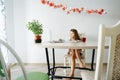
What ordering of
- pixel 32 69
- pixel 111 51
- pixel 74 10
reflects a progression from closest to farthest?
pixel 111 51, pixel 32 69, pixel 74 10

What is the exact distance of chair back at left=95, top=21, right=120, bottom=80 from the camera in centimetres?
91

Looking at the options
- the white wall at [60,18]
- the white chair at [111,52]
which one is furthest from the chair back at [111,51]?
the white wall at [60,18]

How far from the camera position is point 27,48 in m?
3.99

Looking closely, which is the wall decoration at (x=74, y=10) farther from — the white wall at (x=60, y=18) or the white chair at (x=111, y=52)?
the white chair at (x=111, y=52)

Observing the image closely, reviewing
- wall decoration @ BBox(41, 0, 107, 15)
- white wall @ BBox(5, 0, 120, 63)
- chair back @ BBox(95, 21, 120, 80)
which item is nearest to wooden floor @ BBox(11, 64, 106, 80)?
white wall @ BBox(5, 0, 120, 63)

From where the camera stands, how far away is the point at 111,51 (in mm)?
958

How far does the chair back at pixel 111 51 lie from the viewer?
2.98 feet

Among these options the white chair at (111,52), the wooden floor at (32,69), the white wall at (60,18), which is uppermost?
the white wall at (60,18)

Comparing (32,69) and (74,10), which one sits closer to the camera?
(32,69)

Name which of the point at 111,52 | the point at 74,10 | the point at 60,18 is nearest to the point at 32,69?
the point at 60,18

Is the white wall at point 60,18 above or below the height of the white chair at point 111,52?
above

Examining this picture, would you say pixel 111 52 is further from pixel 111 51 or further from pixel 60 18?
pixel 60 18

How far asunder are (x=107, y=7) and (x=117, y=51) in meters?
3.12

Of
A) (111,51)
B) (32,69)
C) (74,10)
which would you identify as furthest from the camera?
(74,10)
